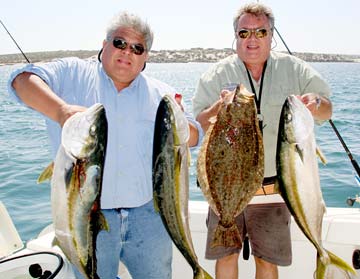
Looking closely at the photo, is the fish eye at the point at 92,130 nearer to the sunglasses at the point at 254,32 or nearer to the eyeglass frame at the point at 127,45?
the eyeglass frame at the point at 127,45

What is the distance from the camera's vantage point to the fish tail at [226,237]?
2.99 m

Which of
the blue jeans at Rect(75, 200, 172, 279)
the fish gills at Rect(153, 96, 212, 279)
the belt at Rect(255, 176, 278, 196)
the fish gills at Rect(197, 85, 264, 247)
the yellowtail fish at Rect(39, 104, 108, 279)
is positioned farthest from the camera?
the belt at Rect(255, 176, 278, 196)

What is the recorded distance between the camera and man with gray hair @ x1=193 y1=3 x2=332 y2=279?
355 centimetres

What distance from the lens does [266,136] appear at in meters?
3.72

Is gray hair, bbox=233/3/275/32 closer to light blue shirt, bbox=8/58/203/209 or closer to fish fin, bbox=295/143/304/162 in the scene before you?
light blue shirt, bbox=8/58/203/209

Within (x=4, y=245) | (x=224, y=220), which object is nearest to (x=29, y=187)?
(x=4, y=245)

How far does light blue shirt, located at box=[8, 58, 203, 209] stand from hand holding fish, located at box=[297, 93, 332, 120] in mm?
772

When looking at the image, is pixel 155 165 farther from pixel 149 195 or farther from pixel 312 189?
pixel 312 189

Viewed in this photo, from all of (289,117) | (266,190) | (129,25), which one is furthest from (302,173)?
(129,25)

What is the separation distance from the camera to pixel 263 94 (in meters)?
3.74

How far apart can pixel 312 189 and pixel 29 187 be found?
28.2 ft

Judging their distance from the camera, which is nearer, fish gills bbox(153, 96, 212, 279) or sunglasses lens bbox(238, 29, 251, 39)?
fish gills bbox(153, 96, 212, 279)

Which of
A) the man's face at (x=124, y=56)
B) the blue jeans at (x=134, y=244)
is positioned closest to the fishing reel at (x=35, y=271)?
the blue jeans at (x=134, y=244)

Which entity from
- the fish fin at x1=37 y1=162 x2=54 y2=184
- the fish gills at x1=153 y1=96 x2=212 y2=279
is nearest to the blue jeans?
the fish gills at x1=153 y1=96 x2=212 y2=279
